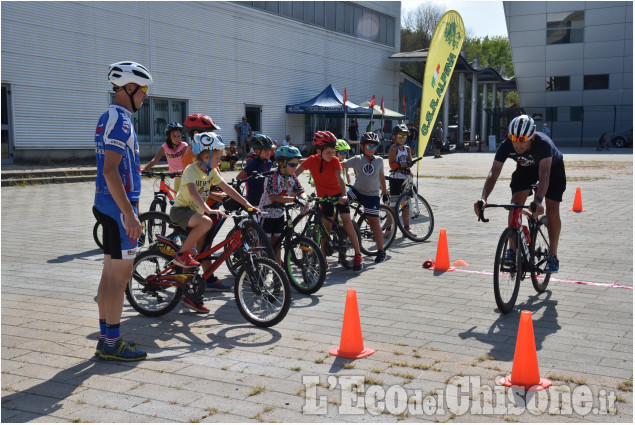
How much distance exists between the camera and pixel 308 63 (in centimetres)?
3822

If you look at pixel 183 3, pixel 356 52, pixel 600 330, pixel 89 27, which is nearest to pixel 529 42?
pixel 356 52

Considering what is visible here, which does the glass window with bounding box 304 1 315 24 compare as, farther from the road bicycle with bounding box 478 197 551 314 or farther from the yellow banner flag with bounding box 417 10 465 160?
the road bicycle with bounding box 478 197 551 314

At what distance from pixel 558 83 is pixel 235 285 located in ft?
167

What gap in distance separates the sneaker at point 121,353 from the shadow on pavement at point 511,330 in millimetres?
2632

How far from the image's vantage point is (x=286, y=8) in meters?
36.8

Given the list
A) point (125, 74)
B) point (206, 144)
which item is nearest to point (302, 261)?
point (206, 144)

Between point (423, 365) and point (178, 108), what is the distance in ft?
90.3

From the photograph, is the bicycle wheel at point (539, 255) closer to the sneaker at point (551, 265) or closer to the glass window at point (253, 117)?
the sneaker at point (551, 265)

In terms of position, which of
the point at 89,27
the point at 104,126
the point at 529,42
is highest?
the point at 529,42

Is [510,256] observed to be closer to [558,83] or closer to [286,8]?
[286,8]

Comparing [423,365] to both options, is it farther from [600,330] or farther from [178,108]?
[178,108]

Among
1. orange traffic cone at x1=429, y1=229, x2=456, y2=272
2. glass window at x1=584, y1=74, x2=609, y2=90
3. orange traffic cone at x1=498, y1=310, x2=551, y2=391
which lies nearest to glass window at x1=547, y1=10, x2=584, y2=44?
glass window at x1=584, y1=74, x2=609, y2=90

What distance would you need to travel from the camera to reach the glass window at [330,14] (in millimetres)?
39969

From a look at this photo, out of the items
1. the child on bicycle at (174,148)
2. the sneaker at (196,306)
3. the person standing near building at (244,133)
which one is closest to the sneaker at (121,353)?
the sneaker at (196,306)
